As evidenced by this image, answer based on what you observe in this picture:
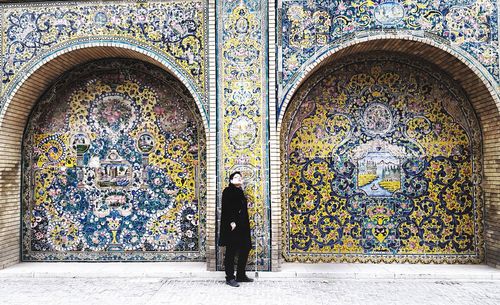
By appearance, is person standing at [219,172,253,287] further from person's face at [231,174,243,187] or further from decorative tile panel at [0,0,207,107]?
decorative tile panel at [0,0,207,107]

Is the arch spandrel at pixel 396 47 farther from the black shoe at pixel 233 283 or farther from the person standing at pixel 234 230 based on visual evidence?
the black shoe at pixel 233 283

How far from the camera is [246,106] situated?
5379mm

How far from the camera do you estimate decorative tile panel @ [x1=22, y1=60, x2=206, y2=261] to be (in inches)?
237

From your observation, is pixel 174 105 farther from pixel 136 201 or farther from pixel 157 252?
pixel 157 252

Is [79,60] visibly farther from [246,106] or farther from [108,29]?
[246,106]

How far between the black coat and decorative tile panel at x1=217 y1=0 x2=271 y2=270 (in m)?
0.22

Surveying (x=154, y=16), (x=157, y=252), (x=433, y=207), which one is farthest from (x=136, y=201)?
(x=433, y=207)

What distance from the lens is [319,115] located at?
598 cm

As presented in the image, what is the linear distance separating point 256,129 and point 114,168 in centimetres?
223

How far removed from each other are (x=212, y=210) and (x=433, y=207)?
3077mm

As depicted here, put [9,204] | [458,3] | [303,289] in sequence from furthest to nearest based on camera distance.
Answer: [9,204] < [458,3] < [303,289]

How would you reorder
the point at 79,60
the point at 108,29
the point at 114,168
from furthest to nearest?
the point at 114,168, the point at 79,60, the point at 108,29

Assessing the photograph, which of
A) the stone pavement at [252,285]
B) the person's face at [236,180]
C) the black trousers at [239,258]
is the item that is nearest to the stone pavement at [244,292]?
the stone pavement at [252,285]

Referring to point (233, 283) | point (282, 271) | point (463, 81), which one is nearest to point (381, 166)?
point (463, 81)
